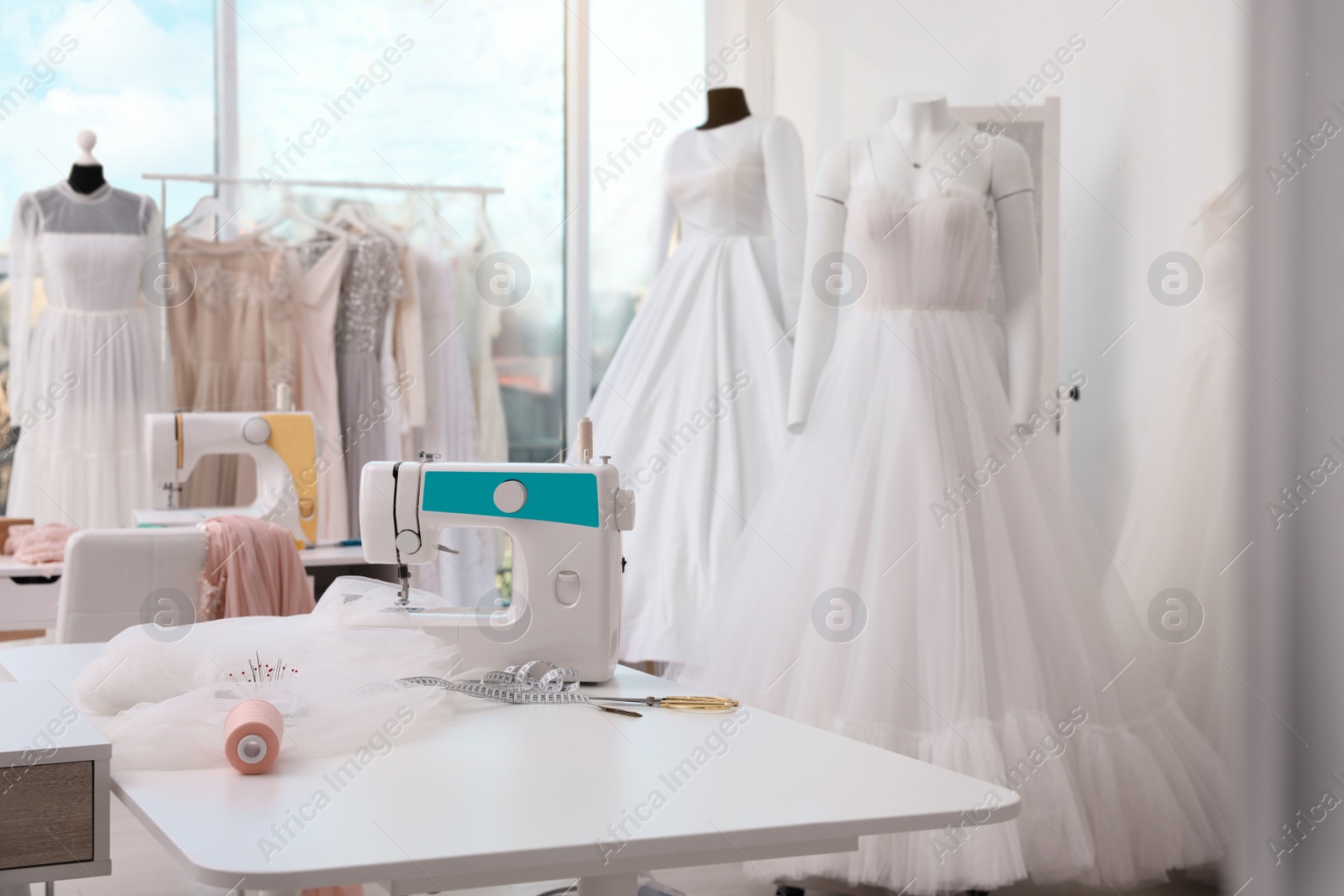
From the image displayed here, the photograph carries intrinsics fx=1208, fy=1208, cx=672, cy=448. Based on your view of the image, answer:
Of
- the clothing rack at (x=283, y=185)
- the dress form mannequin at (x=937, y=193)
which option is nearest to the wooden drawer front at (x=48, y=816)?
the dress form mannequin at (x=937, y=193)

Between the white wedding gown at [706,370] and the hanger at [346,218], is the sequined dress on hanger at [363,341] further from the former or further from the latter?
the white wedding gown at [706,370]

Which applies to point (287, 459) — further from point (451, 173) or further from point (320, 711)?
point (451, 173)

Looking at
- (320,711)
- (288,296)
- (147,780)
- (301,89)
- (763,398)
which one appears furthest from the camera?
(301,89)

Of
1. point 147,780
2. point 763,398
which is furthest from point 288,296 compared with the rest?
point 147,780

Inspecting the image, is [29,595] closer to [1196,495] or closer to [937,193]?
[937,193]

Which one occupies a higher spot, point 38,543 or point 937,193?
point 937,193

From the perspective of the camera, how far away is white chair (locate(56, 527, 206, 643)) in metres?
2.12

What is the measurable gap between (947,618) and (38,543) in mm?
1963

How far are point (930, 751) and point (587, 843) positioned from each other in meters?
1.37

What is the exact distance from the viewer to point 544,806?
3.45 ft

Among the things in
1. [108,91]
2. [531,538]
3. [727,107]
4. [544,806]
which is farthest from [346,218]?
[544,806]

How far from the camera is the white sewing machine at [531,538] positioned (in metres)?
1.64

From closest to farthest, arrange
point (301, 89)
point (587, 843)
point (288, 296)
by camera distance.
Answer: point (587, 843), point (288, 296), point (301, 89)

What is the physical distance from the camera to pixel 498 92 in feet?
16.1
